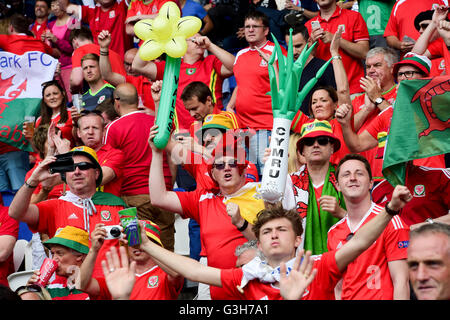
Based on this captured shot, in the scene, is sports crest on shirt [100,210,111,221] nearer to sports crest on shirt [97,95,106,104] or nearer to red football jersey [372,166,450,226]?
red football jersey [372,166,450,226]

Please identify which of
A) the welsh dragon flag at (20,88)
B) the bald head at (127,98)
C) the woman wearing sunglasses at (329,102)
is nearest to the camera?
the woman wearing sunglasses at (329,102)

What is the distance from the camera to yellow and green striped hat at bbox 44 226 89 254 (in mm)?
5477

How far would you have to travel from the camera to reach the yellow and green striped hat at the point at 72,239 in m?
5.48

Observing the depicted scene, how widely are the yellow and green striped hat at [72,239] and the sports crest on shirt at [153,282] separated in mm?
548

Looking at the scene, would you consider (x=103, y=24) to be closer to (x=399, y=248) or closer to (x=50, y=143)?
(x=50, y=143)

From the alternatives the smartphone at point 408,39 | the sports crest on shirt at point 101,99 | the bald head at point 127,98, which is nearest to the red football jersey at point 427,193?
the smartphone at point 408,39

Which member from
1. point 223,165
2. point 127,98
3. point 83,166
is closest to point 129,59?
point 127,98

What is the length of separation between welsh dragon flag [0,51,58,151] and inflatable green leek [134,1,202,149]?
310cm

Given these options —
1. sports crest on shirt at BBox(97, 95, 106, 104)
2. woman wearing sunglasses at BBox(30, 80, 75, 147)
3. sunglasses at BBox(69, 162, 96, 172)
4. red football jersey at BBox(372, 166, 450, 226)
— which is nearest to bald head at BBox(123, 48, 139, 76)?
sports crest on shirt at BBox(97, 95, 106, 104)

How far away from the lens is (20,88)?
30.4 ft

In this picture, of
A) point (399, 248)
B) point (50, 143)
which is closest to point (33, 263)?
point (50, 143)

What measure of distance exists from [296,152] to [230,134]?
0.59 meters

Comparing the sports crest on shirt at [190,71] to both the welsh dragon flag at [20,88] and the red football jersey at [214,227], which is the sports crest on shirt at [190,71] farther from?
the red football jersey at [214,227]

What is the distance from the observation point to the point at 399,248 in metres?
4.59
